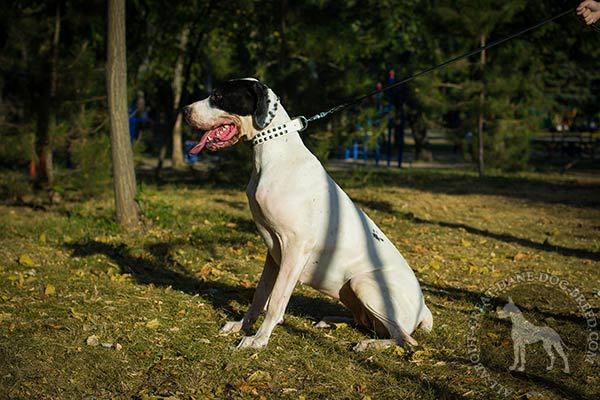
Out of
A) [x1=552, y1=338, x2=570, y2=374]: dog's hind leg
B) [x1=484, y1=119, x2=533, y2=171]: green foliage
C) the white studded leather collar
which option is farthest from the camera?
[x1=484, y1=119, x2=533, y2=171]: green foliage

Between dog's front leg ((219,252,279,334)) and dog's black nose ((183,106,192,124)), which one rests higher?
dog's black nose ((183,106,192,124))

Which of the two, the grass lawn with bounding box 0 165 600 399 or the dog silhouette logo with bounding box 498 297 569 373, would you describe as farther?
the dog silhouette logo with bounding box 498 297 569 373

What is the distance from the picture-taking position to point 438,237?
30.6 ft

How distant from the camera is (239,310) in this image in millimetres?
5633

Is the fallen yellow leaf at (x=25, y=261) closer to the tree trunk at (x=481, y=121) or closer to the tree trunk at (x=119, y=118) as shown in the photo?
the tree trunk at (x=119, y=118)

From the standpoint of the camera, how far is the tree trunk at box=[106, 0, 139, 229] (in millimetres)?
8750

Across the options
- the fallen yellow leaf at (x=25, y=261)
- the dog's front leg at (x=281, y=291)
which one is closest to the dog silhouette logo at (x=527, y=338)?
the dog's front leg at (x=281, y=291)

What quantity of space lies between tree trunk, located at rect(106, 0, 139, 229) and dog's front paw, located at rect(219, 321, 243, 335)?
435 cm

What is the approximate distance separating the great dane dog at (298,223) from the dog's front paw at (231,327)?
36 cm

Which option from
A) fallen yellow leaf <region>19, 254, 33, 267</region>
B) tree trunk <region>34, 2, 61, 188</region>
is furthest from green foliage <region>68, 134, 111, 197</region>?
fallen yellow leaf <region>19, 254, 33, 267</region>

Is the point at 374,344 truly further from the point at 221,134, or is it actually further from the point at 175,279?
the point at 175,279

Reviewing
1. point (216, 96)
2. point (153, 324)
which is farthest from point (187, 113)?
point (153, 324)

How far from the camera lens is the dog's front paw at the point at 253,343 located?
4.56m

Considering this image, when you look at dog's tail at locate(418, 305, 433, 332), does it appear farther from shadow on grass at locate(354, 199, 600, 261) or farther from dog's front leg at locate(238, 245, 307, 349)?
shadow on grass at locate(354, 199, 600, 261)
